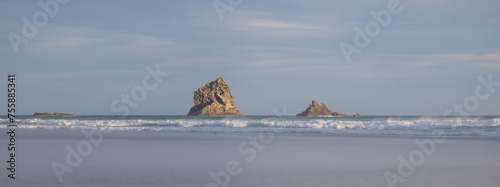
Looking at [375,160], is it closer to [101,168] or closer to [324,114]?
[101,168]

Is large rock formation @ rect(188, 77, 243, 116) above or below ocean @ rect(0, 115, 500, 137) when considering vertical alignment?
above

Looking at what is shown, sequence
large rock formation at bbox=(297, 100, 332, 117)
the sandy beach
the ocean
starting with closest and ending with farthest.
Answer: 1. the sandy beach
2. the ocean
3. large rock formation at bbox=(297, 100, 332, 117)

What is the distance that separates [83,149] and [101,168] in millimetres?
3567

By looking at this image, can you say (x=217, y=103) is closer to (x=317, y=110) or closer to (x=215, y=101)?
(x=215, y=101)

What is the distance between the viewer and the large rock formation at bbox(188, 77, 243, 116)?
73.4 m

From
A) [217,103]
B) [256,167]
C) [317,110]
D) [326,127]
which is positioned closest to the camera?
[256,167]

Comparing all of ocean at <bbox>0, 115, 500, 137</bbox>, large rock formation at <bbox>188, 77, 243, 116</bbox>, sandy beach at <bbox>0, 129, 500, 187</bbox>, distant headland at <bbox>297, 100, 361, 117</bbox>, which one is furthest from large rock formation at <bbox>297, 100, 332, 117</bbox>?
sandy beach at <bbox>0, 129, 500, 187</bbox>

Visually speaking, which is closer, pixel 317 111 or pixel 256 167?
pixel 256 167

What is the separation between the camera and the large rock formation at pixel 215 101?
241 ft

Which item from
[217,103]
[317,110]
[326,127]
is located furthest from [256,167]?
[317,110]

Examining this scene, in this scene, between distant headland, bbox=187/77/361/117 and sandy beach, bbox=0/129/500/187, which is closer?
sandy beach, bbox=0/129/500/187

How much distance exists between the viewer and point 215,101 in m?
74.1

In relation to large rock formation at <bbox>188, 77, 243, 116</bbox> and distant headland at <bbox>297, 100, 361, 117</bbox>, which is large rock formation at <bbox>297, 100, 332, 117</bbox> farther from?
large rock formation at <bbox>188, 77, 243, 116</bbox>

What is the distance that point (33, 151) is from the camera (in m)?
10.3
